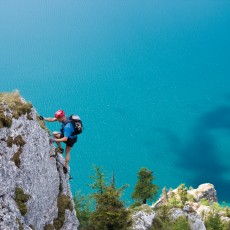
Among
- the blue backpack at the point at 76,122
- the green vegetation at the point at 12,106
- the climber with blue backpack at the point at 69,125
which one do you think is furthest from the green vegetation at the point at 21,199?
the blue backpack at the point at 76,122

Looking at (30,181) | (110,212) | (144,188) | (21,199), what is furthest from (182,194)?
(21,199)

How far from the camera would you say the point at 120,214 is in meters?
35.8

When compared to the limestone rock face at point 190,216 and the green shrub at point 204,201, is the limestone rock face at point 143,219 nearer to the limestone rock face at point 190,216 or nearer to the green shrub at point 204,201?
the limestone rock face at point 190,216

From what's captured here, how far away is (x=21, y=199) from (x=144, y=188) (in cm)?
5932

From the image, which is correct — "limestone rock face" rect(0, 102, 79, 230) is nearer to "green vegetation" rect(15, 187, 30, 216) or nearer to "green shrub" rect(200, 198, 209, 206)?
"green vegetation" rect(15, 187, 30, 216)

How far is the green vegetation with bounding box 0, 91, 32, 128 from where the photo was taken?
20078 millimetres

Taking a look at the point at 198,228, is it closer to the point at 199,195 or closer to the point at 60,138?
the point at 60,138

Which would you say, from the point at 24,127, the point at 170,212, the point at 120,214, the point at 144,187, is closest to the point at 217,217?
the point at 144,187

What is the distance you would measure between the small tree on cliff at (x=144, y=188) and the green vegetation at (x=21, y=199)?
5883 cm

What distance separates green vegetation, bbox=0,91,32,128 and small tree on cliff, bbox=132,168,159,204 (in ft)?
186

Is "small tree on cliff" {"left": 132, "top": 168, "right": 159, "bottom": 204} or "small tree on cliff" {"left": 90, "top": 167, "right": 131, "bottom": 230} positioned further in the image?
"small tree on cliff" {"left": 132, "top": 168, "right": 159, "bottom": 204}

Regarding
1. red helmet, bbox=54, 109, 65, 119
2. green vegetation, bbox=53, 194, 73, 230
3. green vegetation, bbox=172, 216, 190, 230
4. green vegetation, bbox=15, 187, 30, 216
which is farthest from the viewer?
green vegetation, bbox=172, 216, 190, 230

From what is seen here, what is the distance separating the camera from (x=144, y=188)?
76.6 metres

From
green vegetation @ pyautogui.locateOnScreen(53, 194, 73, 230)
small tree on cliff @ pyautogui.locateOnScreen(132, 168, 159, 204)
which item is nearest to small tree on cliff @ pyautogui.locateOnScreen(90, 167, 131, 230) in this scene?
green vegetation @ pyautogui.locateOnScreen(53, 194, 73, 230)
